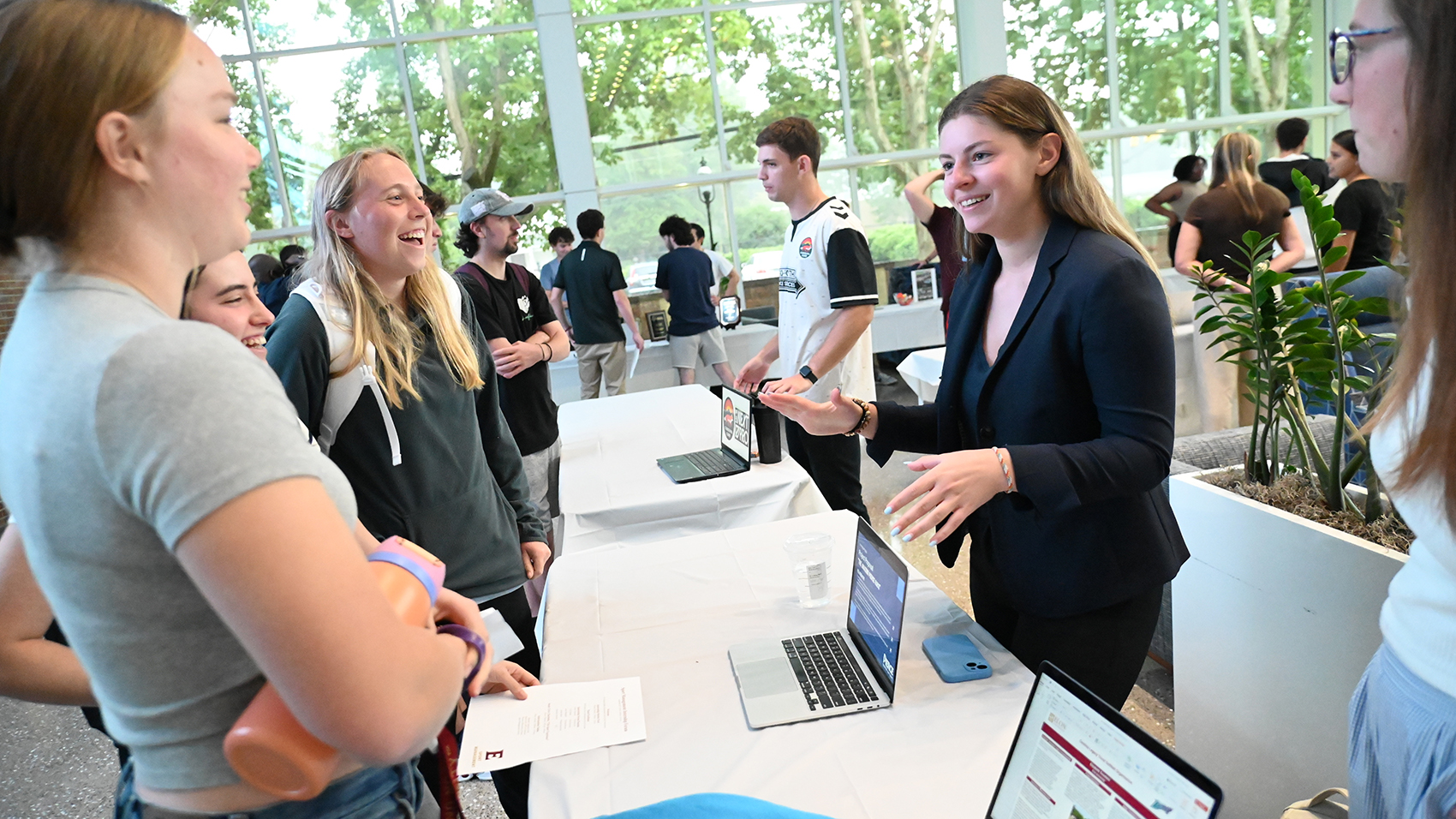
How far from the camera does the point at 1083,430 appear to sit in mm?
1349

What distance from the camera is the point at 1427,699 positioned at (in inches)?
32.8

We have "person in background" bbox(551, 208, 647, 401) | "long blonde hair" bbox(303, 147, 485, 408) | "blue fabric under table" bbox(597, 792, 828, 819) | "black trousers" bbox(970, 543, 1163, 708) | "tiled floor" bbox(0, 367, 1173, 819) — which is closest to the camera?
"blue fabric under table" bbox(597, 792, 828, 819)

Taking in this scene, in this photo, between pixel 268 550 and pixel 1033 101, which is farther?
pixel 1033 101

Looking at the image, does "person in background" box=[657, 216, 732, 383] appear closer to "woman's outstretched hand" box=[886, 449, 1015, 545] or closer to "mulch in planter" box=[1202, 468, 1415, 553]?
"mulch in planter" box=[1202, 468, 1415, 553]

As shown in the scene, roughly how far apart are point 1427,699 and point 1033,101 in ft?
3.22

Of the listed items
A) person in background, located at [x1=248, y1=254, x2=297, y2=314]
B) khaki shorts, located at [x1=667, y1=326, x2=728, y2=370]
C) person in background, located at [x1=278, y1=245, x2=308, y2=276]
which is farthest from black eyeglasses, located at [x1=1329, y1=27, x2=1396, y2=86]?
khaki shorts, located at [x1=667, y1=326, x2=728, y2=370]

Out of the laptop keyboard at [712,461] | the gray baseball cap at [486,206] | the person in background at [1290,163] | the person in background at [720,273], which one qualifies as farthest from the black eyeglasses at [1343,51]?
the person in background at [720,273]

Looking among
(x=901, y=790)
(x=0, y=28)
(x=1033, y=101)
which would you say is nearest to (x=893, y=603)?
(x=901, y=790)

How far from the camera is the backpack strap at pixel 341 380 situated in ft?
5.27

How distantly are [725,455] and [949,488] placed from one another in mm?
1512

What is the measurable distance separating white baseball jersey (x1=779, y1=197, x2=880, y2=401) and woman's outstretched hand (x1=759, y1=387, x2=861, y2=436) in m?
1.27

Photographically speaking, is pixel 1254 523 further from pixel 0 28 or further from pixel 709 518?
pixel 0 28

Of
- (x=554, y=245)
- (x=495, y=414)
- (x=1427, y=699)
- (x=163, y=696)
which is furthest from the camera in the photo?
(x=554, y=245)

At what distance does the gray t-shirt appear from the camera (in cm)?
55
